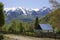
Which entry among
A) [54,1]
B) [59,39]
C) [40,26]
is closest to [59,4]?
[54,1]

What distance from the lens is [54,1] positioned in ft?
77.5

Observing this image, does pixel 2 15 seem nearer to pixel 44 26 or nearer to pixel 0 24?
pixel 0 24

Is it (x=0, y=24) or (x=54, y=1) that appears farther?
(x=0, y=24)

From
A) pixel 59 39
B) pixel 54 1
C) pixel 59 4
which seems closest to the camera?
pixel 59 4

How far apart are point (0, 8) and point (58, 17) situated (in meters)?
44.4

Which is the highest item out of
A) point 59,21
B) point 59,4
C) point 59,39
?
point 59,4

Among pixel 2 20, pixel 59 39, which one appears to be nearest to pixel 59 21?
pixel 59 39

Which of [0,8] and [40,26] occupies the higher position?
[0,8]

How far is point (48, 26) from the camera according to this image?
100 metres

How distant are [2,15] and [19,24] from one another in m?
35.3

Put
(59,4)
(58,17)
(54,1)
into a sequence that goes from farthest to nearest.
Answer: (58,17), (54,1), (59,4)

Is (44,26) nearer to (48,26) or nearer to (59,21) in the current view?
(48,26)

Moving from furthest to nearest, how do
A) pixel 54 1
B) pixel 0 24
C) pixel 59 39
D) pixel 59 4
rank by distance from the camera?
pixel 0 24, pixel 59 39, pixel 54 1, pixel 59 4

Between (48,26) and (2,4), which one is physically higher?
(2,4)
